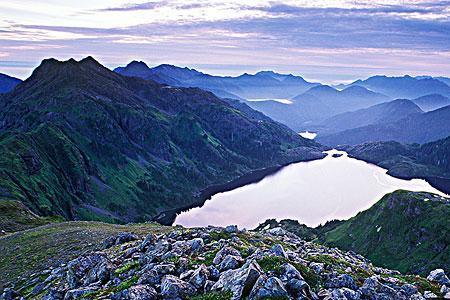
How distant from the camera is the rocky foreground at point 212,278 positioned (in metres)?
25.5

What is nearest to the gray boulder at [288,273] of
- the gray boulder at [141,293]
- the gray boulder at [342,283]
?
the gray boulder at [342,283]

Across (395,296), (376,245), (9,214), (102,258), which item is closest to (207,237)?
(102,258)

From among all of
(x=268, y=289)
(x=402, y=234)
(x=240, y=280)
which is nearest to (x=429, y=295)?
(x=268, y=289)

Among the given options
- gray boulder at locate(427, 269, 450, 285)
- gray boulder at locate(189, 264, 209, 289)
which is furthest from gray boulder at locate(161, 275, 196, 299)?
gray boulder at locate(427, 269, 450, 285)

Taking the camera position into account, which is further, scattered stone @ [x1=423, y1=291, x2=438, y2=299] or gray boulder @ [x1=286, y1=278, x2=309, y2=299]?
scattered stone @ [x1=423, y1=291, x2=438, y2=299]

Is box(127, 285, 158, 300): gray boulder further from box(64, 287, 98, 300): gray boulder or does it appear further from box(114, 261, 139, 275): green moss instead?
box(114, 261, 139, 275): green moss

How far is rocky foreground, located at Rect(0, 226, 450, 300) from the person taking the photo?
83.6ft

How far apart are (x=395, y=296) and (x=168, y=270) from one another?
16697 mm

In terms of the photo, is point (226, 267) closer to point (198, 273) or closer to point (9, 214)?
point (198, 273)

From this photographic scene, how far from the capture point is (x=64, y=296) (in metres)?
32.1

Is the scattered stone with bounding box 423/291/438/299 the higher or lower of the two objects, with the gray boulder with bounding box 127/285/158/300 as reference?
lower

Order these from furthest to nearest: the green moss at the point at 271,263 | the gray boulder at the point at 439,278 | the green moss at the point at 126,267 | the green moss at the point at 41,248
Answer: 1. the green moss at the point at 41,248
2. the gray boulder at the point at 439,278
3. the green moss at the point at 126,267
4. the green moss at the point at 271,263

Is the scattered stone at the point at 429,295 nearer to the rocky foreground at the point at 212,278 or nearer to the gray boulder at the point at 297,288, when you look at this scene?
the rocky foreground at the point at 212,278

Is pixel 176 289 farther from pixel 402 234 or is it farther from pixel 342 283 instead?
pixel 402 234
